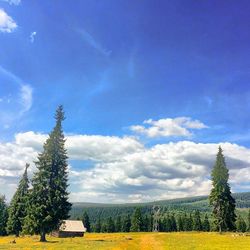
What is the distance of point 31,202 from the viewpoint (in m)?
54.8

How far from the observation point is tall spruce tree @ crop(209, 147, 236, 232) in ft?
257

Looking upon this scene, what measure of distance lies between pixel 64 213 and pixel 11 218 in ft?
95.2

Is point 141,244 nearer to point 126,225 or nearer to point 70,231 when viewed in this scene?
point 70,231

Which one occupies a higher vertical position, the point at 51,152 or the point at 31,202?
the point at 51,152

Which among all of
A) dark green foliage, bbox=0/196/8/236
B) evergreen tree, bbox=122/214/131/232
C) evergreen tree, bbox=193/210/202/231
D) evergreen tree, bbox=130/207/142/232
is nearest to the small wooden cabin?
dark green foliage, bbox=0/196/8/236

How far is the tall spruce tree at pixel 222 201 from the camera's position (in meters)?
78.4

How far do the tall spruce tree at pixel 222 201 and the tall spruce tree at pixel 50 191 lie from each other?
37.0 metres

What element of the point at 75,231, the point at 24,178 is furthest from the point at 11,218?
the point at 75,231

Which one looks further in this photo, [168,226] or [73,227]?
[168,226]

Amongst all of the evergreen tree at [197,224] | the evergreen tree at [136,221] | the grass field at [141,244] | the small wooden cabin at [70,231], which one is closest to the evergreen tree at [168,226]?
the evergreen tree at [197,224]

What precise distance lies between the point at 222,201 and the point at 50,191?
3999cm

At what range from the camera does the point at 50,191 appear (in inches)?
2174

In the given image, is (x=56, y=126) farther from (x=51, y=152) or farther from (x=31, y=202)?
(x=31, y=202)

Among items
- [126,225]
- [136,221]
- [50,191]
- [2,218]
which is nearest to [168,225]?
[126,225]
